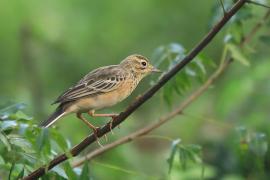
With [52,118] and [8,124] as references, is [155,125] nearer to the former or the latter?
[52,118]

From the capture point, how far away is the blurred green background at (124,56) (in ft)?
29.6

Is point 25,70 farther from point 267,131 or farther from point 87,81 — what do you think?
point 87,81

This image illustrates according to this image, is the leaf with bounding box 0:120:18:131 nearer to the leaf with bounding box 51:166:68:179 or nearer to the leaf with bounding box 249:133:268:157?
the leaf with bounding box 51:166:68:179

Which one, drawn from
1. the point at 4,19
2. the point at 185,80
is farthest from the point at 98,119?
the point at 4,19

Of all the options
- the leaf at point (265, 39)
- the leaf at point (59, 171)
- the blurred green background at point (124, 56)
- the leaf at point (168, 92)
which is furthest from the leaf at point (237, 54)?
the leaf at point (59, 171)

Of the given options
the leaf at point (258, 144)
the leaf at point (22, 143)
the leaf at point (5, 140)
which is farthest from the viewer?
the leaf at point (258, 144)

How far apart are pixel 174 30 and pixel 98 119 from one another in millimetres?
4851

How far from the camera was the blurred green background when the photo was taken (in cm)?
902

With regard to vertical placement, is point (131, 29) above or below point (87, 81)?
above

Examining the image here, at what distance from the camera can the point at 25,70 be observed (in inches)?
446

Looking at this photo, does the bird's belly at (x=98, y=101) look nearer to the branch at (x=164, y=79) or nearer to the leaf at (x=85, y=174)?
the leaf at (x=85, y=174)

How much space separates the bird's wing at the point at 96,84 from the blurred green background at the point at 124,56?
1618 mm

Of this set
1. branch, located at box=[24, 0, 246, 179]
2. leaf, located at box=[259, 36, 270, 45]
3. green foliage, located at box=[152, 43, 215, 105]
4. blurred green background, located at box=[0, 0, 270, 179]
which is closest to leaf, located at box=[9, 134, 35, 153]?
branch, located at box=[24, 0, 246, 179]

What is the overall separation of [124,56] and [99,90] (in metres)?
5.30
